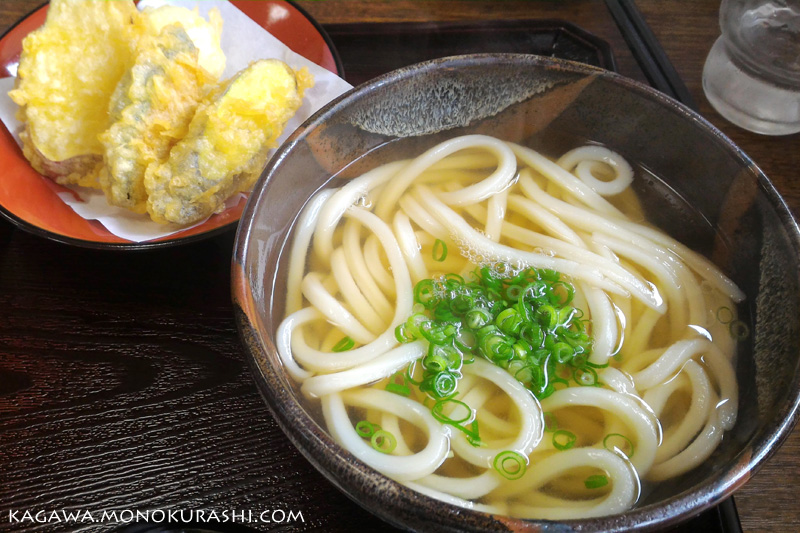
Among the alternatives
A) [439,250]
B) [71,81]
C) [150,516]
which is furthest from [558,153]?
[71,81]

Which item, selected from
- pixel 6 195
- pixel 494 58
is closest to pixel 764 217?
pixel 494 58

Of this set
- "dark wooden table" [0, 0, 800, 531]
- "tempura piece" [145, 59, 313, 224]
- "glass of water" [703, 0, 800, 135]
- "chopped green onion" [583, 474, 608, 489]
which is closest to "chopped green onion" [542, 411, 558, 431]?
"chopped green onion" [583, 474, 608, 489]

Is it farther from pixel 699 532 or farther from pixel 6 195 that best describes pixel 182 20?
pixel 699 532

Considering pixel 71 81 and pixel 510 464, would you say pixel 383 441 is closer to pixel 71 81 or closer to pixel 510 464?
pixel 510 464

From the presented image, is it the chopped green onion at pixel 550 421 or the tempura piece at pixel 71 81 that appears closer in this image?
the chopped green onion at pixel 550 421

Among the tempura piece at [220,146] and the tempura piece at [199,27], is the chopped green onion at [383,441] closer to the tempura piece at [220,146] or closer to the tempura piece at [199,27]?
the tempura piece at [220,146]

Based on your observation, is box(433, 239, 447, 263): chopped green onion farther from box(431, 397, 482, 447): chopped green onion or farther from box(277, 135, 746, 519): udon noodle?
box(431, 397, 482, 447): chopped green onion

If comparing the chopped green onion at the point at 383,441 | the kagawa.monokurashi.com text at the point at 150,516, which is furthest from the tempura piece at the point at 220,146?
the chopped green onion at the point at 383,441
